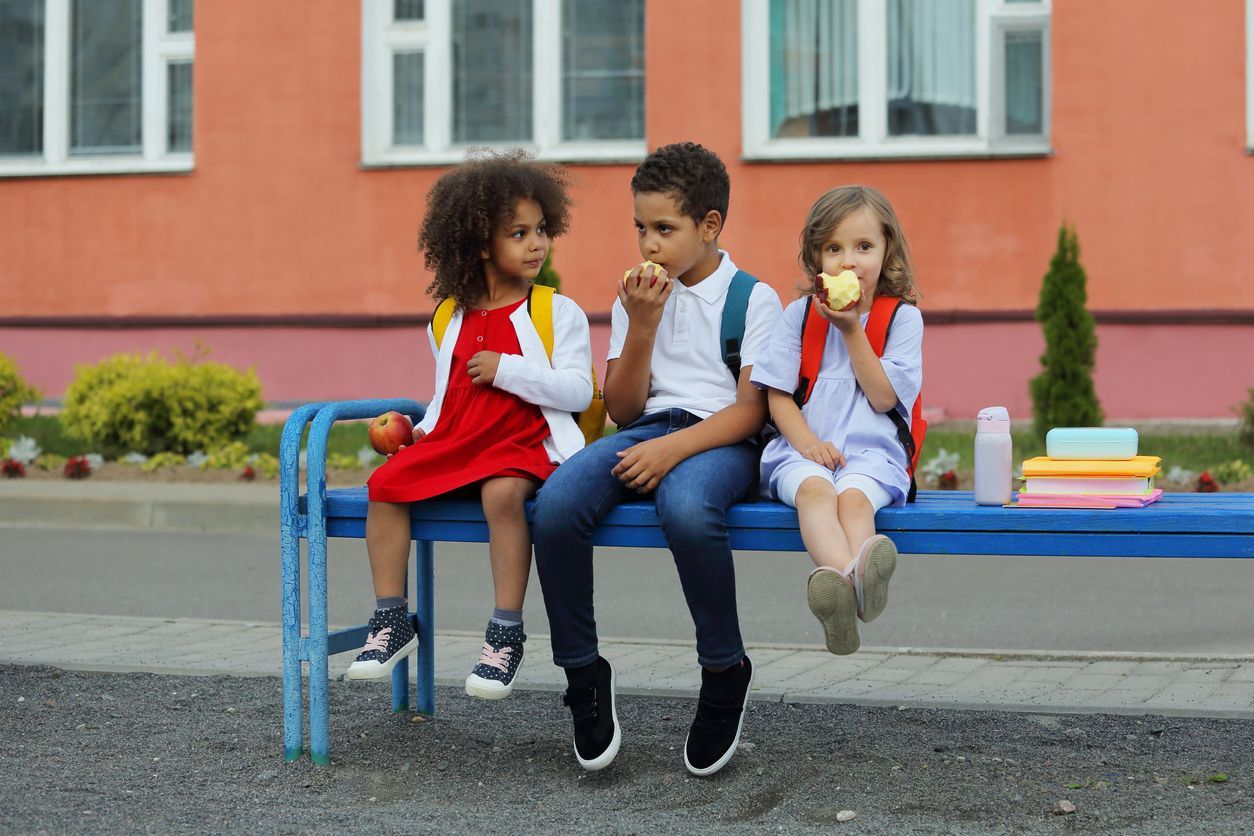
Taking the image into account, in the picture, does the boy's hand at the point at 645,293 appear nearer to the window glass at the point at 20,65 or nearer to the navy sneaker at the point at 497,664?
the navy sneaker at the point at 497,664

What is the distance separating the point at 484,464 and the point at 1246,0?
11.8 metres

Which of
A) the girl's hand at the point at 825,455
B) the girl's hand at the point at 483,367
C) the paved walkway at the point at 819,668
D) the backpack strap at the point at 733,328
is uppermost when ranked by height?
the backpack strap at the point at 733,328

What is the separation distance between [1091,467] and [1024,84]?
11.4m

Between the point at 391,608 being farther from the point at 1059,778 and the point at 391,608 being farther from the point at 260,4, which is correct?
the point at 260,4

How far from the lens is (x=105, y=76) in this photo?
16.8 m

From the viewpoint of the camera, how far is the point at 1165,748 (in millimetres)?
4461

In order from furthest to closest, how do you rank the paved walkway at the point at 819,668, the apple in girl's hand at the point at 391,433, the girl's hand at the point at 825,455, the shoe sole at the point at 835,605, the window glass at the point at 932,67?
the window glass at the point at 932,67, the paved walkway at the point at 819,668, the apple in girl's hand at the point at 391,433, the girl's hand at the point at 825,455, the shoe sole at the point at 835,605

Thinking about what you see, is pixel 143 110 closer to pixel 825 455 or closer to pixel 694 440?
→ pixel 694 440

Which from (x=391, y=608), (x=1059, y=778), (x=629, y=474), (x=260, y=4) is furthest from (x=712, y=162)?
(x=260, y=4)

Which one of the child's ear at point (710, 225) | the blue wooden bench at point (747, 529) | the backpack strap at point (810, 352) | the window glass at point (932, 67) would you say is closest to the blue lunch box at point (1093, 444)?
the blue wooden bench at point (747, 529)

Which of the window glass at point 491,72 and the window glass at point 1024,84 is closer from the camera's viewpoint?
the window glass at point 1024,84

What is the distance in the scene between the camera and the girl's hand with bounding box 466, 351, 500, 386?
4.29 m

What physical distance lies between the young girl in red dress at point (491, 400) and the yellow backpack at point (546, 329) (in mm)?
21

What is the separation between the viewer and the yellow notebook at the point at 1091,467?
3.95 m
